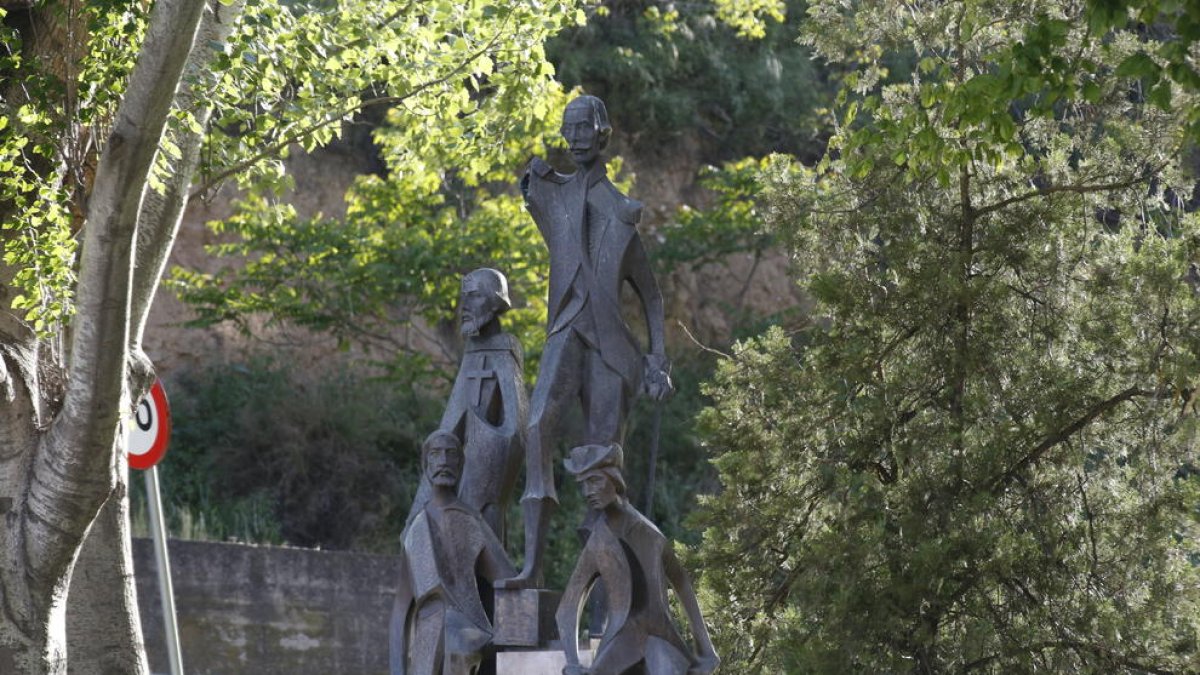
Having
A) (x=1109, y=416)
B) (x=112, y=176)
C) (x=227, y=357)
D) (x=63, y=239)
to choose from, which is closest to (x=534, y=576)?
(x=112, y=176)

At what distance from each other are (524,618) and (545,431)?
0.90 m

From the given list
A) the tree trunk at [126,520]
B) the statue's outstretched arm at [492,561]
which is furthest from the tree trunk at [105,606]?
the statue's outstretched arm at [492,561]

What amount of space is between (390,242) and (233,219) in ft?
5.92

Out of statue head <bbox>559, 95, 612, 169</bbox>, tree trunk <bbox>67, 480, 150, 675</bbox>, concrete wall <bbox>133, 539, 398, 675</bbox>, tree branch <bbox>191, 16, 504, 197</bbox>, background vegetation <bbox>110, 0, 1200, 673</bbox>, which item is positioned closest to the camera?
statue head <bbox>559, 95, 612, 169</bbox>

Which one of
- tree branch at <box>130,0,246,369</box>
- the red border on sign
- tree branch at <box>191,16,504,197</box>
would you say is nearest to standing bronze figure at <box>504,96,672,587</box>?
tree branch at <box>130,0,246,369</box>

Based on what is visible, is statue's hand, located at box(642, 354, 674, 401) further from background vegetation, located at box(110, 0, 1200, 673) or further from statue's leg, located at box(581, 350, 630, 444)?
background vegetation, located at box(110, 0, 1200, 673)

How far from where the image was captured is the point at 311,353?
28.1 m

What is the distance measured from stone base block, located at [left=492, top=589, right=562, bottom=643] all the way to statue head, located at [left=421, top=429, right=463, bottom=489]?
68cm

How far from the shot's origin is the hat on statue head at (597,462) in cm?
938

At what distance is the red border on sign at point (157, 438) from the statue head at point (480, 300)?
10.5 ft

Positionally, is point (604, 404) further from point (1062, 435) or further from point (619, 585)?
point (1062, 435)

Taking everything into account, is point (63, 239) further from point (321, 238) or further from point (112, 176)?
point (321, 238)

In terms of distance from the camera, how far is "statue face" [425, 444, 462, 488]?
33.0ft

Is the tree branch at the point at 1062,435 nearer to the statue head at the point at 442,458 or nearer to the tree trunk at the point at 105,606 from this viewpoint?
the statue head at the point at 442,458
